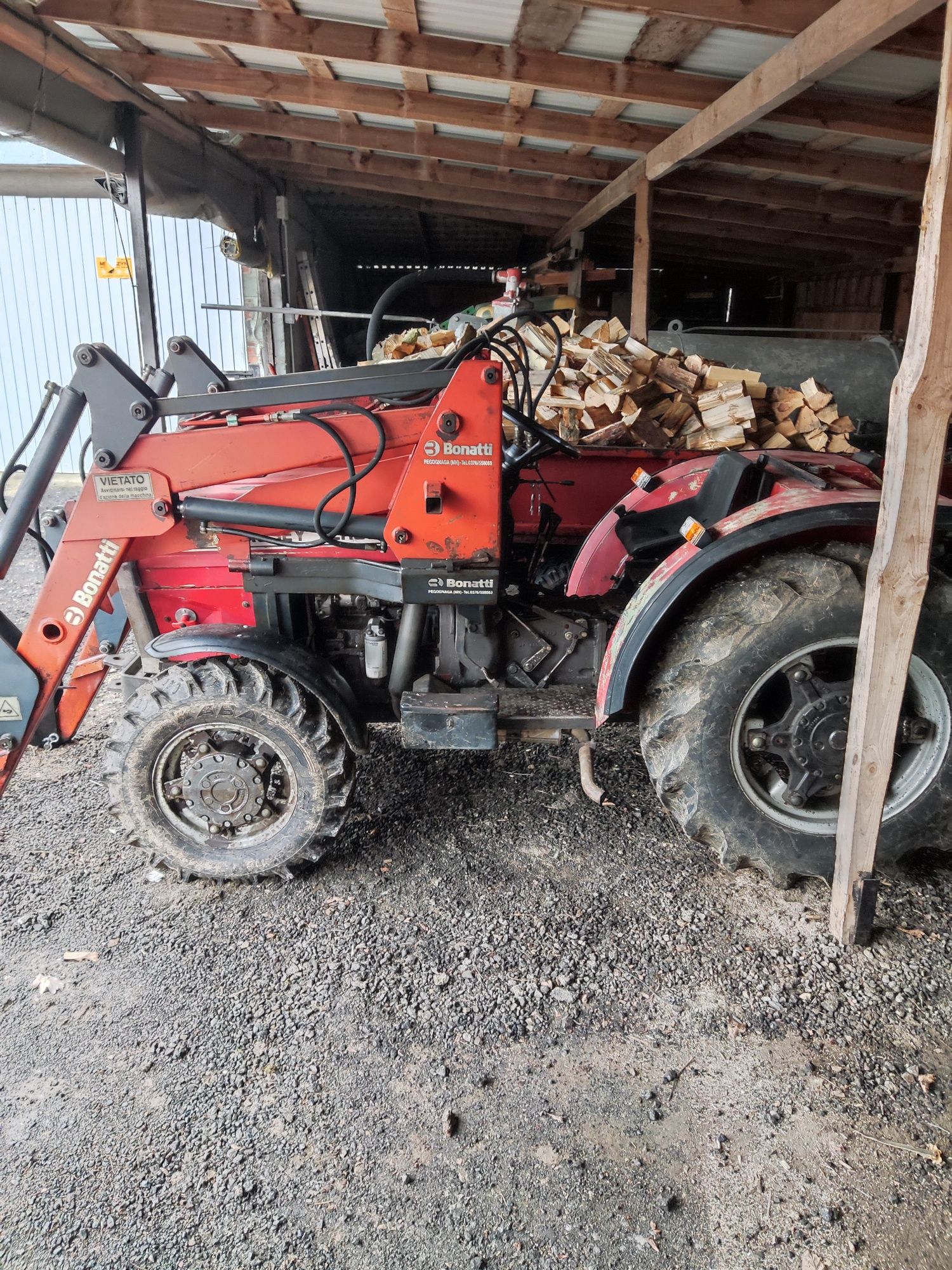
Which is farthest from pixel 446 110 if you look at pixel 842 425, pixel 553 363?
pixel 842 425

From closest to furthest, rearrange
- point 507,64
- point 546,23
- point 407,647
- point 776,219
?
1. point 407,647
2. point 546,23
3. point 507,64
4. point 776,219

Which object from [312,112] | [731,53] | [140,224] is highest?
[312,112]

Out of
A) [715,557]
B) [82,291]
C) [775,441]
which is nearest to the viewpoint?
[715,557]

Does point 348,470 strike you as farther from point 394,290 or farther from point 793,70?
point 793,70

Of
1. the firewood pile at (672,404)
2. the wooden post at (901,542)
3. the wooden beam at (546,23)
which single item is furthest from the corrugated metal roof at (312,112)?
the wooden post at (901,542)

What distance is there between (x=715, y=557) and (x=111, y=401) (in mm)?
1860

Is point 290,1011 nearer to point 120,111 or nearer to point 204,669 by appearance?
point 204,669

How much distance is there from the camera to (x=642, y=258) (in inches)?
246

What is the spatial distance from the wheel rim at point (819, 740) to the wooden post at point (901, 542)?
0.39ft

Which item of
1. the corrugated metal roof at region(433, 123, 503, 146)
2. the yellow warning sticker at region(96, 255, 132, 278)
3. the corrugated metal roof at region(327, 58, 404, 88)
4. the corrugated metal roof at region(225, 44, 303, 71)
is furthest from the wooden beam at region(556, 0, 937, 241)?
the yellow warning sticker at region(96, 255, 132, 278)

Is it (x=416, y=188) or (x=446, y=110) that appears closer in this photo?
(x=446, y=110)

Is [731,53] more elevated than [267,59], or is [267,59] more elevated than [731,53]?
[267,59]

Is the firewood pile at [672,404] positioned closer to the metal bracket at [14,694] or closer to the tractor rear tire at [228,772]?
the tractor rear tire at [228,772]

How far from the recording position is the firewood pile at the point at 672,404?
15.1 feet
